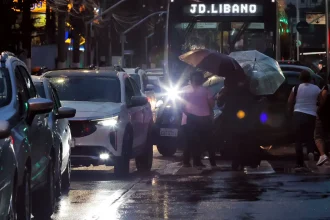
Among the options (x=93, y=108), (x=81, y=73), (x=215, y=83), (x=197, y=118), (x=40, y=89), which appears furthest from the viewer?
(x=215, y=83)

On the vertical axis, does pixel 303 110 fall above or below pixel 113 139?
above

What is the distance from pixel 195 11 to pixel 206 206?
13.3 metres

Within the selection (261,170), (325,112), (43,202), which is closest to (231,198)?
(43,202)

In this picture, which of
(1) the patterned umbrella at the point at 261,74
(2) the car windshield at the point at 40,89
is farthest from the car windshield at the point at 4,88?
(1) the patterned umbrella at the point at 261,74

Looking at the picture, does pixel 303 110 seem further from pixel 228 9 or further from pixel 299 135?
pixel 228 9

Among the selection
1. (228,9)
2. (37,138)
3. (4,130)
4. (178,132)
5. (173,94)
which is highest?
(228,9)

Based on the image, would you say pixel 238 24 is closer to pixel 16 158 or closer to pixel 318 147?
pixel 318 147

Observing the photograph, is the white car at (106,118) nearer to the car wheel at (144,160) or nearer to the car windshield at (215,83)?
the car wheel at (144,160)

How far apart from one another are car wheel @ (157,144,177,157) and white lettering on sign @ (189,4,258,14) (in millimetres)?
4128

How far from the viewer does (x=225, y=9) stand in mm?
24750

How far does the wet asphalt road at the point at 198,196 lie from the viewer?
11.4 m

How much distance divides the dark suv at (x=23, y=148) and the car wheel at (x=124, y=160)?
476cm

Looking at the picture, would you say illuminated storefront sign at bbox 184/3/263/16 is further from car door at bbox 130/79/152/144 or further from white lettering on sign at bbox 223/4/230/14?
car door at bbox 130/79/152/144

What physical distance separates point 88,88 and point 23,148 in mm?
8477
